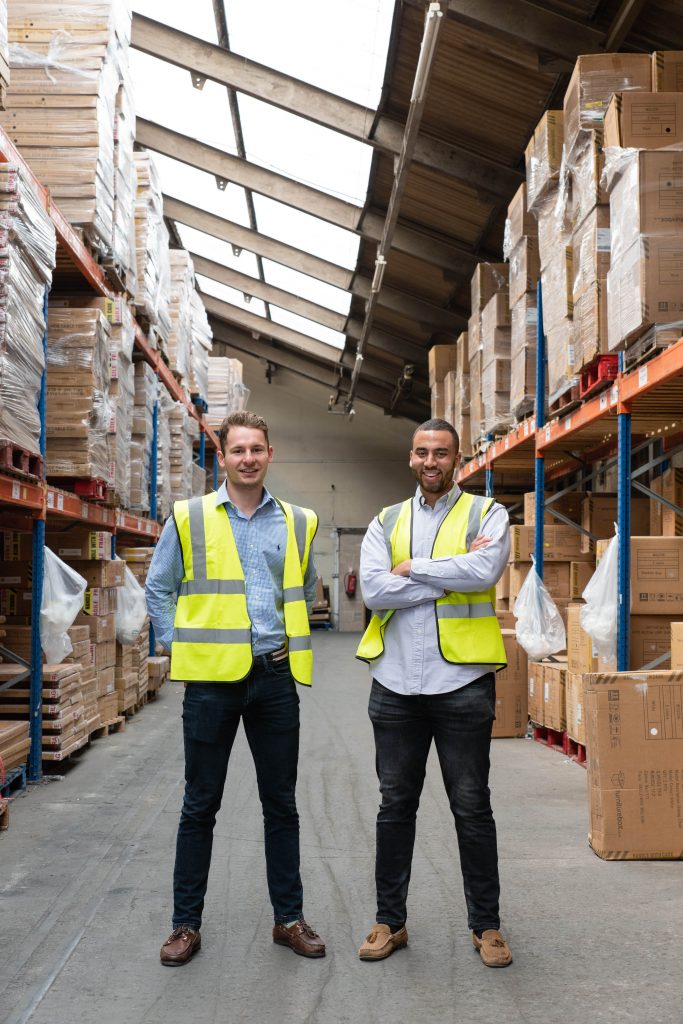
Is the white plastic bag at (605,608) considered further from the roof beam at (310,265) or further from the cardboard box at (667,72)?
the roof beam at (310,265)

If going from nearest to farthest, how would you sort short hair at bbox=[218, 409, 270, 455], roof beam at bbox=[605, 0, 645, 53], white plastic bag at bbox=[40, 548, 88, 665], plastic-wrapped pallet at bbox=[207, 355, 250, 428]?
short hair at bbox=[218, 409, 270, 455] → white plastic bag at bbox=[40, 548, 88, 665] → roof beam at bbox=[605, 0, 645, 53] → plastic-wrapped pallet at bbox=[207, 355, 250, 428]

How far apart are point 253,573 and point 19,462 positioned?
3.15 metres

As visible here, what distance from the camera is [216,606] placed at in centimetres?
346

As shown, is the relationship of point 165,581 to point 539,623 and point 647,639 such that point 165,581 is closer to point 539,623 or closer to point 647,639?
point 647,639

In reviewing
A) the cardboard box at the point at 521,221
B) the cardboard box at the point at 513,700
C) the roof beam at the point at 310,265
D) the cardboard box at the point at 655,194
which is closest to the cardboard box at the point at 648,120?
the cardboard box at the point at 655,194

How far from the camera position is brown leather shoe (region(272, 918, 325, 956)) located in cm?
348

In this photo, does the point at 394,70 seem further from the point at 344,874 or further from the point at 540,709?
the point at 344,874

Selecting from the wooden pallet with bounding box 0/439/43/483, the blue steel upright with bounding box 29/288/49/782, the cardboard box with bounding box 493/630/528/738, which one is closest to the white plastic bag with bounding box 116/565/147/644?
the blue steel upright with bounding box 29/288/49/782

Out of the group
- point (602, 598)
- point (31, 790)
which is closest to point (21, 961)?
point (31, 790)

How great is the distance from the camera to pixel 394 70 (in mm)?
10109

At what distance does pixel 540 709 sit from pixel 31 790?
407cm

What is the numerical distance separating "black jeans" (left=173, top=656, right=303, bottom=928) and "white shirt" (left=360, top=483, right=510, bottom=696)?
377mm

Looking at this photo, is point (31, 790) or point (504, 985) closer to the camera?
point (504, 985)

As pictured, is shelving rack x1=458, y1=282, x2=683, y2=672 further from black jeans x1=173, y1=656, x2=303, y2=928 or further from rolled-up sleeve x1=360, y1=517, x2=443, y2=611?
black jeans x1=173, y1=656, x2=303, y2=928
